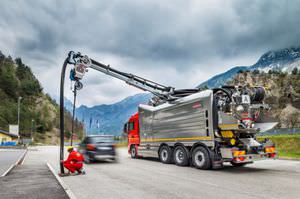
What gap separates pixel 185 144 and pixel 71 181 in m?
5.73

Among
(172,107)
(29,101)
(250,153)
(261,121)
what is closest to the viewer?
(250,153)

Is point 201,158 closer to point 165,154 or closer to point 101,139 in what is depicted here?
point 165,154

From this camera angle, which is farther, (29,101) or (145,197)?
(29,101)

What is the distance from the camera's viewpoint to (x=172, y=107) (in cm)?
1348

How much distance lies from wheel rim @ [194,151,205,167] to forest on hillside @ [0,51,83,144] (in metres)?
82.8

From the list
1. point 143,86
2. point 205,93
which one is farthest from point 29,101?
point 205,93

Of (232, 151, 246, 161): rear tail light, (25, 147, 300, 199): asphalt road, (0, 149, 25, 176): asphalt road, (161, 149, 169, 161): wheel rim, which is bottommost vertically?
(0, 149, 25, 176): asphalt road

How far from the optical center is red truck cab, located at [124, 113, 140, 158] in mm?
17448

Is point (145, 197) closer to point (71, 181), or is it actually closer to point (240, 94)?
point (71, 181)

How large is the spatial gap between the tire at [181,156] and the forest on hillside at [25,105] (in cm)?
8119

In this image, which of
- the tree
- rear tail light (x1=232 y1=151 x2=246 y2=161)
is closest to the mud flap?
rear tail light (x1=232 y1=151 x2=246 y2=161)

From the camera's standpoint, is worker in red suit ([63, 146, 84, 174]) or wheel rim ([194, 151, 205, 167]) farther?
wheel rim ([194, 151, 205, 167])

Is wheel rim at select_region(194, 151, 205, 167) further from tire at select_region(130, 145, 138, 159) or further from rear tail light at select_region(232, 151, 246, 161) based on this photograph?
tire at select_region(130, 145, 138, 159)

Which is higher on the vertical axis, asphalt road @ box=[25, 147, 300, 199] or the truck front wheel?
the truck front wheel
